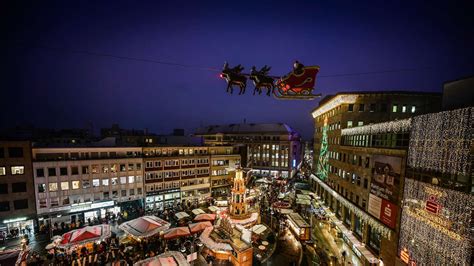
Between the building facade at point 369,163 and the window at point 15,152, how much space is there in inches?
1756

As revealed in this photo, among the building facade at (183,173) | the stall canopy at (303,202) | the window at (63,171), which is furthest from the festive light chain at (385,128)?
the window at (63,171)

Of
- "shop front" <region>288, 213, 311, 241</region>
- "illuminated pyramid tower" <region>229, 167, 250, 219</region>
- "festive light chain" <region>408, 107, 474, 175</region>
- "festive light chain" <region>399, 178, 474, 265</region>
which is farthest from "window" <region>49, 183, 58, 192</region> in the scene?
"festive light chain" <region>408, 107, 474, 175</region>

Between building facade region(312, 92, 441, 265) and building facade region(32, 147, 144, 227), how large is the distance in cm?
3484

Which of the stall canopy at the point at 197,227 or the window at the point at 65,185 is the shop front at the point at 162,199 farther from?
the stall canopy at the point at 197,227

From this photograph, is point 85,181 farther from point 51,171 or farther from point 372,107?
point 372,107

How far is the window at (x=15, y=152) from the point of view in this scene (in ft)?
80.6

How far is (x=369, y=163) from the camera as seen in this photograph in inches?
875

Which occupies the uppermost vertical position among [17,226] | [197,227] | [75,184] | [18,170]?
[18,170]

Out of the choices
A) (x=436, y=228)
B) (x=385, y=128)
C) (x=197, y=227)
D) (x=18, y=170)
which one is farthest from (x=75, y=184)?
(x=385, y=128)

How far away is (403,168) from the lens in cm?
1617

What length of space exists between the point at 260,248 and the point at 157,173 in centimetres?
2410

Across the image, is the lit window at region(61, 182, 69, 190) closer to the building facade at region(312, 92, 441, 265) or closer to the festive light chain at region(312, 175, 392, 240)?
the building facade at region(312, 92, 441, 265)

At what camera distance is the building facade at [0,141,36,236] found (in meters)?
24.1

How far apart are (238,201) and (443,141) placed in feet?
70.3
